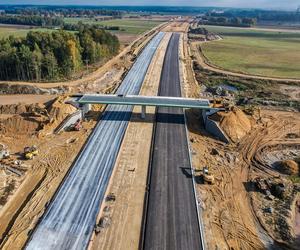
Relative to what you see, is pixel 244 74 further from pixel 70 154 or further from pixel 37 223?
pixel 37 223

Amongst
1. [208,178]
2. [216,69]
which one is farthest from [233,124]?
[216,69]

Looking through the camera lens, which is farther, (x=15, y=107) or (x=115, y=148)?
(x=15, y=107)

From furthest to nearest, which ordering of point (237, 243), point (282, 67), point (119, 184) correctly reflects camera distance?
point (282, 67)
point (119, 184)
point (237, 243)

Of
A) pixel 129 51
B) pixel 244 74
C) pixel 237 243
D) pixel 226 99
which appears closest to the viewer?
pixel 237 243

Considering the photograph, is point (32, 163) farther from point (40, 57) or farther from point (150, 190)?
point (40, 57)

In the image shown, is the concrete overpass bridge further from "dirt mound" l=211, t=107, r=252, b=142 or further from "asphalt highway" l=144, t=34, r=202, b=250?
"asphalt highway" l=144, t=34, r=202, b=250

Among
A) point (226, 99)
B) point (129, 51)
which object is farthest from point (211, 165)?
point (129, 51)

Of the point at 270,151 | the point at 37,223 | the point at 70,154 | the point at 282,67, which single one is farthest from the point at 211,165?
the point at 282,67
